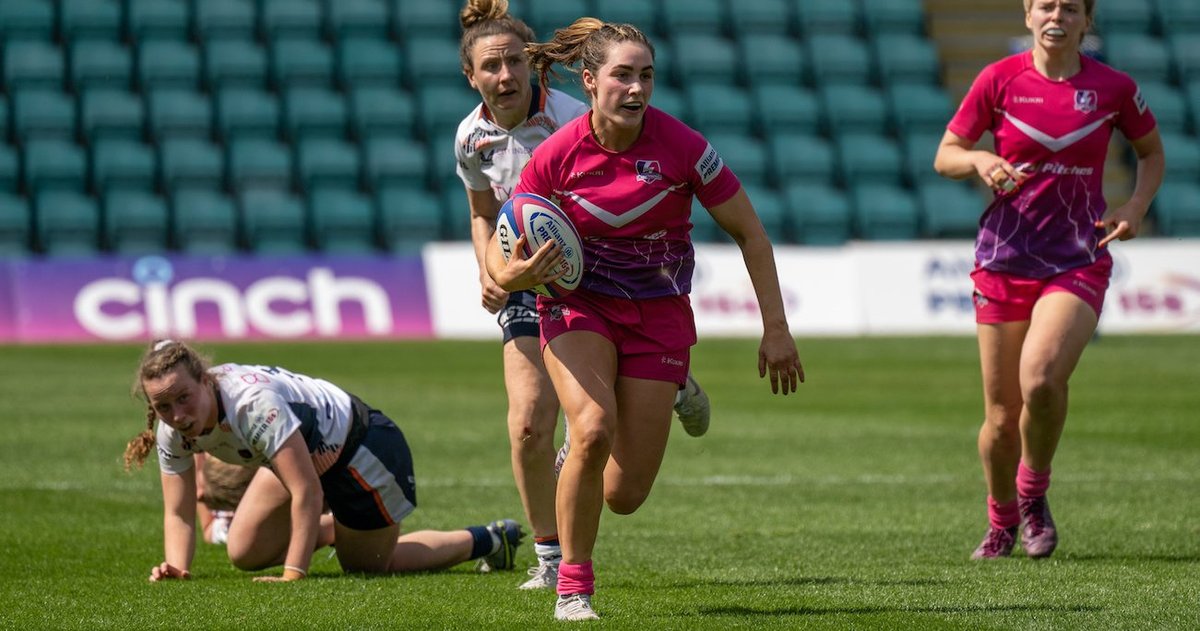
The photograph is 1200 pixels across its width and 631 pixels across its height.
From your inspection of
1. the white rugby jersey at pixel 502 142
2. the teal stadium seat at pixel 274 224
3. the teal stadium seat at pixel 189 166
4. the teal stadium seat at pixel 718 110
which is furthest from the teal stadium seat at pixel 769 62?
the white rugby jersey at pixel 502 142

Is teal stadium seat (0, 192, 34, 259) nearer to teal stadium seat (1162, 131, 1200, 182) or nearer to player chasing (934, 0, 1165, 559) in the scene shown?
teal stadium seat (1162, 131, 1200, 182)

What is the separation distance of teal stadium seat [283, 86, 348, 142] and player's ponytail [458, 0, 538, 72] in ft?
58.8

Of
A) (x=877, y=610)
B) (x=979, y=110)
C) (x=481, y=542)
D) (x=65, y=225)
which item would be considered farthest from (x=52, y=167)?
(x=877, y=610)

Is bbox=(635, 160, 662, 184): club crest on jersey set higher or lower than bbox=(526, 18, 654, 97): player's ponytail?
lower

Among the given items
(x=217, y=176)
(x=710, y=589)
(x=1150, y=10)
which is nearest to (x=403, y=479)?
(x=710, y=589)

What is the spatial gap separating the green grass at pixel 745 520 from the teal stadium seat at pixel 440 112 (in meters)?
9.00

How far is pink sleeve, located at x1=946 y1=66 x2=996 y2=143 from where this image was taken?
7238mm

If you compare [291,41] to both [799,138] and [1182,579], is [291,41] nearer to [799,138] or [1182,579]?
[799,138]

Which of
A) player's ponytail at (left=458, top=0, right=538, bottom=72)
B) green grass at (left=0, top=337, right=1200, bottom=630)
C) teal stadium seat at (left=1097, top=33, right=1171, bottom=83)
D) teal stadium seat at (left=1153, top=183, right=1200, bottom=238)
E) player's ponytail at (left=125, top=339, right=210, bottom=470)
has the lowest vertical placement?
green grass at (left=0, top=337, right=1200, bottom=630)

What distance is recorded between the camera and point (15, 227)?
22.5 meters

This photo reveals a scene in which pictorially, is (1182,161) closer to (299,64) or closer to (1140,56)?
(1140,56)

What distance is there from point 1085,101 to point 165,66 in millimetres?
19284

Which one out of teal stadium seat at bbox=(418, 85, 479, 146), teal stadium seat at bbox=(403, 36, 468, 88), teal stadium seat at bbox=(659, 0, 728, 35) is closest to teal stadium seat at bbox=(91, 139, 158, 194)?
teal stadium seat at bbox=(418, 85, 479, 146)

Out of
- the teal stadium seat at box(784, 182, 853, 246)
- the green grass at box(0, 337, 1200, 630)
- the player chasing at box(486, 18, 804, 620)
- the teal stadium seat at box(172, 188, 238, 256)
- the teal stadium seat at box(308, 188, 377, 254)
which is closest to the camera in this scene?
the player chasing at box(486, 18, 804, 620)
